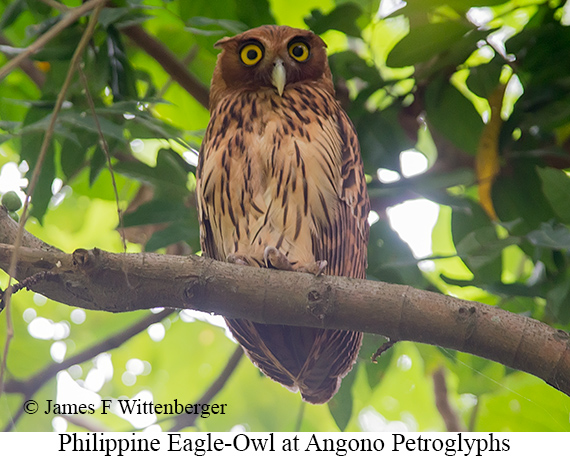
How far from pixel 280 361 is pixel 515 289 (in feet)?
3.10

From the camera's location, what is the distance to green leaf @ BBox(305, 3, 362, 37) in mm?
2748

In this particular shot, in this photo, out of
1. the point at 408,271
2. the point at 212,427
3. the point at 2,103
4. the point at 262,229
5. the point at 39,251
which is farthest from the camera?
the point at 212,427

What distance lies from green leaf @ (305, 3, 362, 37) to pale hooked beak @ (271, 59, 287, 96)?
0.38m

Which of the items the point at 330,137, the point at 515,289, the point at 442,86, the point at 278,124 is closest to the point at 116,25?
the point at 278,124

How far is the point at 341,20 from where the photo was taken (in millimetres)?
2775

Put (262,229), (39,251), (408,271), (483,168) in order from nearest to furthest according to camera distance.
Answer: (39,251), (262,229), (408,271), (483,168)

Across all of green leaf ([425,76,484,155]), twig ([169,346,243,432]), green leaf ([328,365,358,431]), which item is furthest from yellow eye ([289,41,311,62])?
twig ([169,346,243,432])

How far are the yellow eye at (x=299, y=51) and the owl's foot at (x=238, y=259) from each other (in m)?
0.86

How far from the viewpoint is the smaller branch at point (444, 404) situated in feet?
12.0

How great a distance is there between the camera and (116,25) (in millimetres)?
2746

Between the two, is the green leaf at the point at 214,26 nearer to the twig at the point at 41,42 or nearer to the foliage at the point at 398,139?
the foliage at the point at 398,139

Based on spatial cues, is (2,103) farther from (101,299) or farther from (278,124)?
(101,299)

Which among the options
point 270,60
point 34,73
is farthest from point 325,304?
point 34,73

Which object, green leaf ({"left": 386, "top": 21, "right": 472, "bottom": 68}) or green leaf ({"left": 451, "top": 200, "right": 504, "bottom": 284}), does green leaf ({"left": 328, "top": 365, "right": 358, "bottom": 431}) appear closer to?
green leaf ({"left": 451, "top": 200, "right": 504, "bottom": 284})
